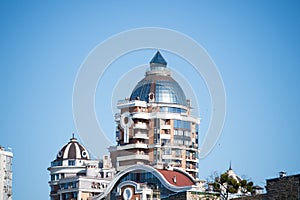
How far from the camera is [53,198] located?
296ft

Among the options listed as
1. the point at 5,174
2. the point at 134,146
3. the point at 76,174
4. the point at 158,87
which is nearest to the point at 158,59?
the point at 158,87

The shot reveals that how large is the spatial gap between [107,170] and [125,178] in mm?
9531

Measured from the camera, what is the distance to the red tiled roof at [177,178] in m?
73.9

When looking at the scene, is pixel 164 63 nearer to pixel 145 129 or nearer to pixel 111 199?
pixel 145 129

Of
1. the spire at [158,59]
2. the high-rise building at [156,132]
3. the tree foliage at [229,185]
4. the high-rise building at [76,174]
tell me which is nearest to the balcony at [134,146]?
the high-rise building at [156,132]

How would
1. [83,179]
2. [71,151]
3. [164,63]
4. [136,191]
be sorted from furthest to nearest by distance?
[164,63] → [71,151] → [83,179] → [136,191]

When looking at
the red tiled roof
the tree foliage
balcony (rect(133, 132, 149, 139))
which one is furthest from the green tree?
balcony (rect(133, 132, 149, 139))

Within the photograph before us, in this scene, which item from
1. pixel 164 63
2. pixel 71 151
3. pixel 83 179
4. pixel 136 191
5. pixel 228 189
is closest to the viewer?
pixel 228 189

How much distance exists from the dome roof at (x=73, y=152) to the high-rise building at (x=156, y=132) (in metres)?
3.68

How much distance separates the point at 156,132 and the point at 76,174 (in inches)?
459

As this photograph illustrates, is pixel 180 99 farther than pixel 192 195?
Yes

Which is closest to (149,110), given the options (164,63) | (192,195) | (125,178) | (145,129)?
(145,129)

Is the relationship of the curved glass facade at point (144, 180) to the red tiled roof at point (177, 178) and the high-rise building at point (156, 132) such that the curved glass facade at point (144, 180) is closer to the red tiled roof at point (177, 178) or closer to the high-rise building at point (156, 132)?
the red tiled roof at point (177, 178)

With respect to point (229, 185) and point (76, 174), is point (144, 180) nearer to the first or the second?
point (76, 174)
